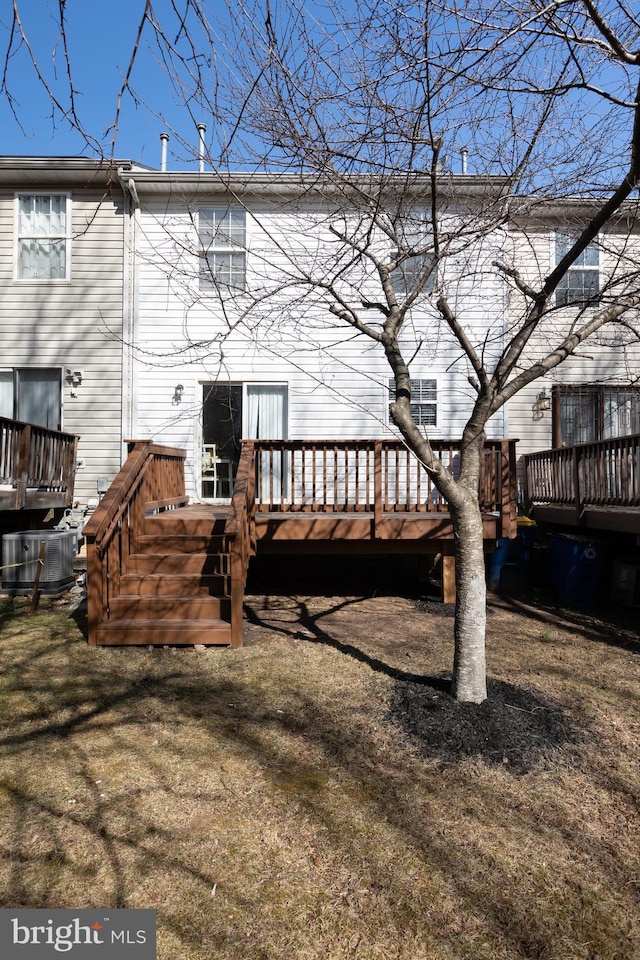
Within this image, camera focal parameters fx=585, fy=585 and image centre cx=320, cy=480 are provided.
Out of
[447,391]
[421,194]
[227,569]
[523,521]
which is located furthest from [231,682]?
[447,391]

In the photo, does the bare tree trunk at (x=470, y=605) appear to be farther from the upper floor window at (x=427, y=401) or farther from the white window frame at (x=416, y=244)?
the upper floor window at (x=427, y=401)

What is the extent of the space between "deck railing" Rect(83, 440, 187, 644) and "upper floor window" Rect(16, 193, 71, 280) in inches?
161

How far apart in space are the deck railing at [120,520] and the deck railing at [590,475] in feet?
17.3

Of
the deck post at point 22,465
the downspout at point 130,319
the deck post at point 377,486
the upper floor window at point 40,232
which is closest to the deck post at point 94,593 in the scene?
the deck post at point 22,465

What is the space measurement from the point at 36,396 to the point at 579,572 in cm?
828

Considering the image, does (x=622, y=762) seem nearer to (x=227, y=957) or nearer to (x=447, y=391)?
(x=227, y=957)

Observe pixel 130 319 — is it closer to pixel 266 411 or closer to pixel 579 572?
pixel 266 411

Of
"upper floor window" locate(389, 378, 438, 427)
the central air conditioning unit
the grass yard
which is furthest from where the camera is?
"upper floor window" locate(389, 378, 438, 427)

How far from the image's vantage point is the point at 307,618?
6.41 m

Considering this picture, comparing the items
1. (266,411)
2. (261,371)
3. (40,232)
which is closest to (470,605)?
(266,411)

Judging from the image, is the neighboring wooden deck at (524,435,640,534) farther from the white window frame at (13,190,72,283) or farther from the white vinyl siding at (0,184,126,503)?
the white window frame at (13,190,72,283)

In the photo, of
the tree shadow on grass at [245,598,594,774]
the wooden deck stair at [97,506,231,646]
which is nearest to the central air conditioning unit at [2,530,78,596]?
the wooden deck stair at [97,506,231,646]

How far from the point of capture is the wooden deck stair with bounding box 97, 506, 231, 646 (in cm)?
523

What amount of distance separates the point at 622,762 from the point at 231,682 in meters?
2.65
